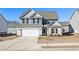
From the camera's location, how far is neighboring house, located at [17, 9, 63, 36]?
5.24 meters

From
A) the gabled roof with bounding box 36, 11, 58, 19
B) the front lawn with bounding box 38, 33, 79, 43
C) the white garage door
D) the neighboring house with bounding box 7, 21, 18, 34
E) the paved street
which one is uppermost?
the gabled roof with bounding box 36, 11, 58, 19

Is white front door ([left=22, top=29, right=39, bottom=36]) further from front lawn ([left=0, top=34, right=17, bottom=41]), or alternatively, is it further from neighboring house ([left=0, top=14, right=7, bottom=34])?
neighboring house ([left=0, top=14, right=7, bottom=34])

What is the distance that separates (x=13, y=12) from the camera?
5262 millimetres

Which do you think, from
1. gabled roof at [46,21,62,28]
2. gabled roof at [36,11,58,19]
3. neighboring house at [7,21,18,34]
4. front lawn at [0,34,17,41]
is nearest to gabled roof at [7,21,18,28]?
neighboring house at [7,21,18,34]

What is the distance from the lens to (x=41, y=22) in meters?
5.25

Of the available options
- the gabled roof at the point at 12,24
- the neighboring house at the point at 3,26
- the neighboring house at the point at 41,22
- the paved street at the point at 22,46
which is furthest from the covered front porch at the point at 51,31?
the neighboring house at the point at 3,26

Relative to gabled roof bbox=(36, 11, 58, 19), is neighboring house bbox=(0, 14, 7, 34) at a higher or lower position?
A: lower

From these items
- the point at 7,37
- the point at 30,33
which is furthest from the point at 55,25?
the point at 7,37

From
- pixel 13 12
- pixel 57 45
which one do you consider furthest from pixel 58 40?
pixel 13 12

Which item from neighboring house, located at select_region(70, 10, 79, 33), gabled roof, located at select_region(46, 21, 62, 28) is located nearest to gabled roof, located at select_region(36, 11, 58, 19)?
gabled roof, located at select_region(46, 21, 62, 28)

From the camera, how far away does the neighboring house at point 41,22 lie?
5.24m

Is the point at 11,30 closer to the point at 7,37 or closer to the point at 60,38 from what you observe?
the point at 7,37
